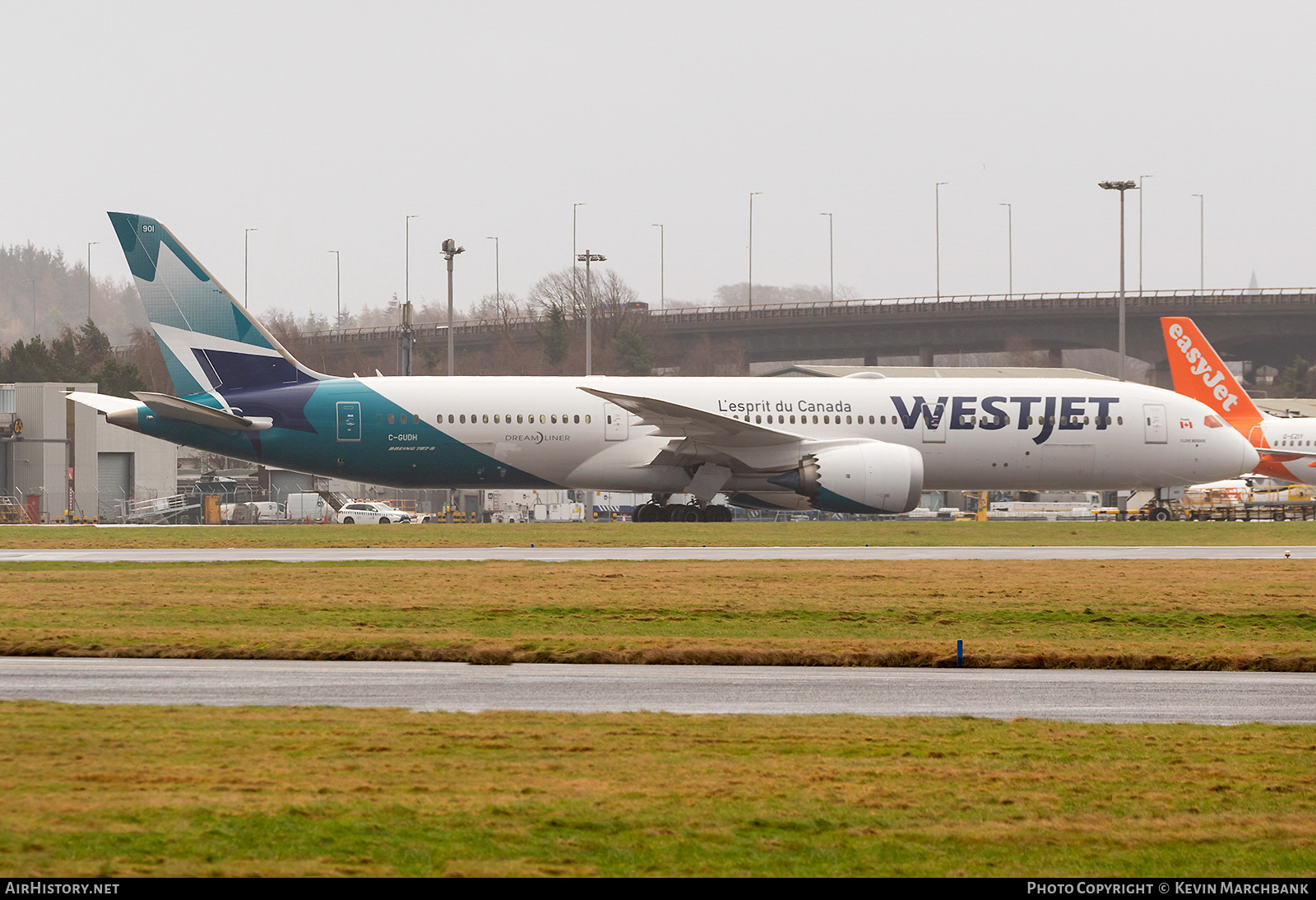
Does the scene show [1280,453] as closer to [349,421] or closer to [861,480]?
[861,480]

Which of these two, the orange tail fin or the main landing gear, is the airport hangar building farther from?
the orange tail fin

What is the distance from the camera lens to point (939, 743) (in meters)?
10.0

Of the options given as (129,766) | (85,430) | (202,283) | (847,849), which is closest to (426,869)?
(847,849)

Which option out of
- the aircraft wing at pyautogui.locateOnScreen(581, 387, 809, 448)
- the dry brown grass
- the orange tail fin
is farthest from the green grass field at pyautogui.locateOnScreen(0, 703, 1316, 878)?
the orange tail fin

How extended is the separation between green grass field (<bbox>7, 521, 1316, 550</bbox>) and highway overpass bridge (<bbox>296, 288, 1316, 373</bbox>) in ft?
241

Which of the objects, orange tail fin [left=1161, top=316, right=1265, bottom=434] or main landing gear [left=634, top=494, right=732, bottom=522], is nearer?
main landing gear [left=634, top=494, right=732, bottom=522]

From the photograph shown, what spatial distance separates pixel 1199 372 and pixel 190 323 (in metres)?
42.9

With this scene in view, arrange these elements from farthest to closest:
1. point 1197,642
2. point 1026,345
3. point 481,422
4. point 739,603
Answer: point 1026,345
point 481,422
point 739,603
point 1197,642

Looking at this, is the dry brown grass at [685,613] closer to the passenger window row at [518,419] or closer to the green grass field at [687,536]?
the green grass field at [687,536]

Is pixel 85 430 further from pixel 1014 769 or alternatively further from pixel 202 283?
pixel 1014 769

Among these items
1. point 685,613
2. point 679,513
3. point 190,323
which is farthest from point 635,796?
point 190,323

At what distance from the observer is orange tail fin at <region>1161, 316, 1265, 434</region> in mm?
59344

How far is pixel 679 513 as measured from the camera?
123 feet

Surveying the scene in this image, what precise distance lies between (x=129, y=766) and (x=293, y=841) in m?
2.02
